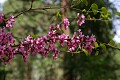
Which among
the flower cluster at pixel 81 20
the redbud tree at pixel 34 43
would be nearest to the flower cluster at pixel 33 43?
the redbud tree at pixel 34 43

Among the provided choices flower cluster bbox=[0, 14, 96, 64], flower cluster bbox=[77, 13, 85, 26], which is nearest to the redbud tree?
flower cluster bbox=[0, 14, 96, 64]

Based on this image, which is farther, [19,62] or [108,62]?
[19,62]

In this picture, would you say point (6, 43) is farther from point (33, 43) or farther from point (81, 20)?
point (81, 20)

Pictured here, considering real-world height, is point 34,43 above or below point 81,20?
below

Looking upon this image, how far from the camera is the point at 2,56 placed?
123 inches

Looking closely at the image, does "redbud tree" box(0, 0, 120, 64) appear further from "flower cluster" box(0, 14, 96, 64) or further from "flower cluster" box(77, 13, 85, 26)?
"flower cluster" box(77, 13, 85, 26)

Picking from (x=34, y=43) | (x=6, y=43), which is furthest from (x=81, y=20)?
(x=6, y=43)

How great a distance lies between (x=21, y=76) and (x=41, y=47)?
24.7 meters

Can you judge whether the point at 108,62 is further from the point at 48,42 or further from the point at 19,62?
the point at 19,62

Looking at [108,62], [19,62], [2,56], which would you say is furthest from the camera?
[19,62]

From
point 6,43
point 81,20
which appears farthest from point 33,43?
point 81,20

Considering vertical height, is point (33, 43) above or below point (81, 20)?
below

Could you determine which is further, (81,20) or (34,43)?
(81,20)

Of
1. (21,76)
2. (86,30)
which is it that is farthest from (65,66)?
(21,76)
